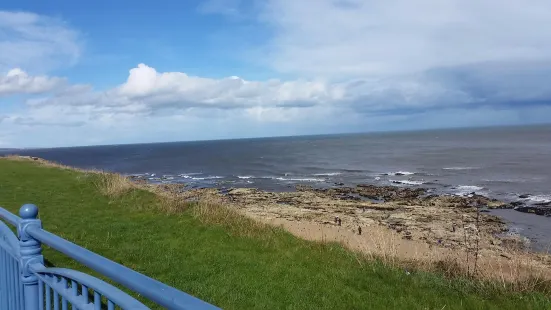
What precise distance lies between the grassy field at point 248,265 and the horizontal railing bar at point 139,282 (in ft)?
14.8

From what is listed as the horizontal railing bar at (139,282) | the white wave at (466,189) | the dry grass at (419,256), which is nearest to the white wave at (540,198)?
the white wave at (466,189)

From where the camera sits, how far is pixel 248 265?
8719 millimetres

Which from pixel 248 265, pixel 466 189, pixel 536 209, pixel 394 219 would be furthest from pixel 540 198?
pixel 248 265

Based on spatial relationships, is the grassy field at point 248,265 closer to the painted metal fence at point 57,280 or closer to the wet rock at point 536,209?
the painted metal fence at point 57,280

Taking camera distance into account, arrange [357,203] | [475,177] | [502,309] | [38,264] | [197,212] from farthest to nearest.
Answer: [475,177], [357,203], [197,212], [502,309], [38,264]

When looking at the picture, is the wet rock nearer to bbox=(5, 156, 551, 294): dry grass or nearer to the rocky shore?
the rocky shore

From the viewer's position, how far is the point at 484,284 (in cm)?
809

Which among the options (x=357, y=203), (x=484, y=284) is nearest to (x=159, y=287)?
(x=484, y=284)

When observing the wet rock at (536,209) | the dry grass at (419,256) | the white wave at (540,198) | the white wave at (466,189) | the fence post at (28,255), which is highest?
the fence post at (28,255)

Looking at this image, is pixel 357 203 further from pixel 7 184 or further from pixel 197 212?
pixel 7 184

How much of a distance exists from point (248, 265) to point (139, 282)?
23.1 ft

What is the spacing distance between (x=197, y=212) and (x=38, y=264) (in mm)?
10469

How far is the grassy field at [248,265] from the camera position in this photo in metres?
7.05

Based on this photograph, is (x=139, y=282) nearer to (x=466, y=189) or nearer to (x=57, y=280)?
(x=57, y=280)
